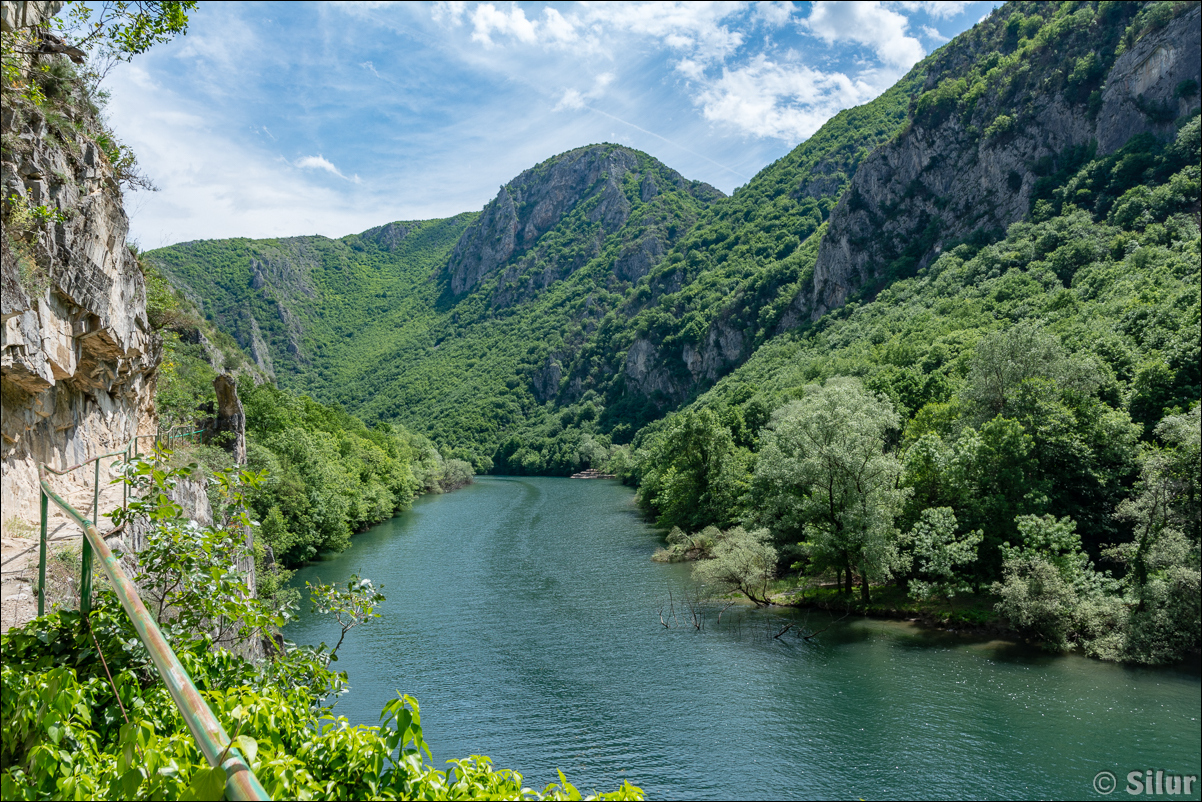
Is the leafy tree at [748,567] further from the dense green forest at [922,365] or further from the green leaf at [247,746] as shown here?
the green leaf at [247,746]

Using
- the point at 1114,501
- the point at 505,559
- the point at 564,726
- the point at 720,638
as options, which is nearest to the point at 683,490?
the point at 505,559

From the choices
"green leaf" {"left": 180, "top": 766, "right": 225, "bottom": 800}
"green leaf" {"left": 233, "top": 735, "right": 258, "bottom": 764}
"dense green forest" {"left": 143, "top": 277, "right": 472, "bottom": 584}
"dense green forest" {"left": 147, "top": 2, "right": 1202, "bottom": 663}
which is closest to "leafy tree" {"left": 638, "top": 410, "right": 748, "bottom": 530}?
"dense green forest" {"left": 147, "top": 2, "right": 1202, "bottom": 663}

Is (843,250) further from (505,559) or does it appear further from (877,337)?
(505,559)

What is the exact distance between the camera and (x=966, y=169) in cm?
8612

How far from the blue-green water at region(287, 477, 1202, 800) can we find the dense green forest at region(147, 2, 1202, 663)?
3.50 m

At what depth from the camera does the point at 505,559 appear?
144ft

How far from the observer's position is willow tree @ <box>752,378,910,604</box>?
1154 inches

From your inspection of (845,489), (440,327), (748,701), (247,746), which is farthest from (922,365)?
(440,327)

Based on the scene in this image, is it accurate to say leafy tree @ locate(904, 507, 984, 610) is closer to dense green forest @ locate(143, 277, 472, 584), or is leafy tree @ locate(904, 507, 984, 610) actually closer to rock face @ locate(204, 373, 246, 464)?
dense green forest @ locate(143, 277, 472, 584)

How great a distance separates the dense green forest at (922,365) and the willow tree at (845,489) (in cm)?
13

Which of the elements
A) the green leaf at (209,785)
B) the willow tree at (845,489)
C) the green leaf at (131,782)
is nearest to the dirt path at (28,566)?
the green leaf at (131,782)

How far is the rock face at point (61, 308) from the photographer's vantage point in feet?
32.5

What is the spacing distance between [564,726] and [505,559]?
23.5 m

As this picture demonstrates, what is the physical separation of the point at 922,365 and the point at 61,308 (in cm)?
5110
